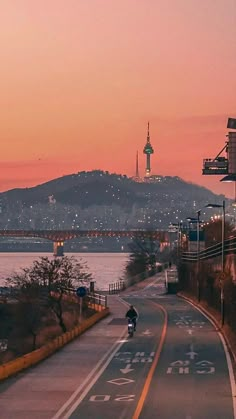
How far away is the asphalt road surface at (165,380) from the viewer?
27828 millimetres

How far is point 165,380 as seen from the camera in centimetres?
3519

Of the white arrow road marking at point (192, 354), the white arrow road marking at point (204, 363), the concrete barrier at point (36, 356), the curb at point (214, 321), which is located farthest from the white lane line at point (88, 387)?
the curb at point (214, 321)

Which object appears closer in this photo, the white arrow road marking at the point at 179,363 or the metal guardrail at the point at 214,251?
the white arrow road marking at the point at 179,363

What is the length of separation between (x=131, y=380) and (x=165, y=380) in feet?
4.05

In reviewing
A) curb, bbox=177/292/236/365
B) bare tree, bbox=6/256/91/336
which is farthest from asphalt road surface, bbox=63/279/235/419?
bare tree, bbox=6/256/91/336

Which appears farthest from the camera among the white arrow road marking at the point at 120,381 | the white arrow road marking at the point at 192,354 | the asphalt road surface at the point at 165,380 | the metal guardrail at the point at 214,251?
the metal guardrail at the point at 214,251

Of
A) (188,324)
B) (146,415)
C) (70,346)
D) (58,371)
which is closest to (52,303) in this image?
(188,324)

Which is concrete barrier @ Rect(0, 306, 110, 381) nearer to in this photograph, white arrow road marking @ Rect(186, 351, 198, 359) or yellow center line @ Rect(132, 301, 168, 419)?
yellow center line @ Rect(132, 301, 168, 419)

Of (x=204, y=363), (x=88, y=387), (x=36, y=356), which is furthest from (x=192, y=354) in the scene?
(x=88, y=387)

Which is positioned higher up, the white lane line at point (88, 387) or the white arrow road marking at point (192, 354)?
the white arrow road marking at point (192, 354)

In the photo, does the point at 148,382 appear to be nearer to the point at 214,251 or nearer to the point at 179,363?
the point at 179,363

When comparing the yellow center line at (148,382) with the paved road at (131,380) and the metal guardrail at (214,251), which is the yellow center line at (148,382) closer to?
the paved road at (131,380)

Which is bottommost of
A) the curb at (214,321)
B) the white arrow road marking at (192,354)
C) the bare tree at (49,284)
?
the white arrow road marking at (192,354)

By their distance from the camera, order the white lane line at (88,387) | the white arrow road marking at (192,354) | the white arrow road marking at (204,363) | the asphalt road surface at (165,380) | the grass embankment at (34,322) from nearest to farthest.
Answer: the white lane line at (88,387) → the asphalt road surface at (165,380) → the white arrow road marking at (204,363) → the white arrow road marking at (192,354) → the grass embankment at (34,322)
